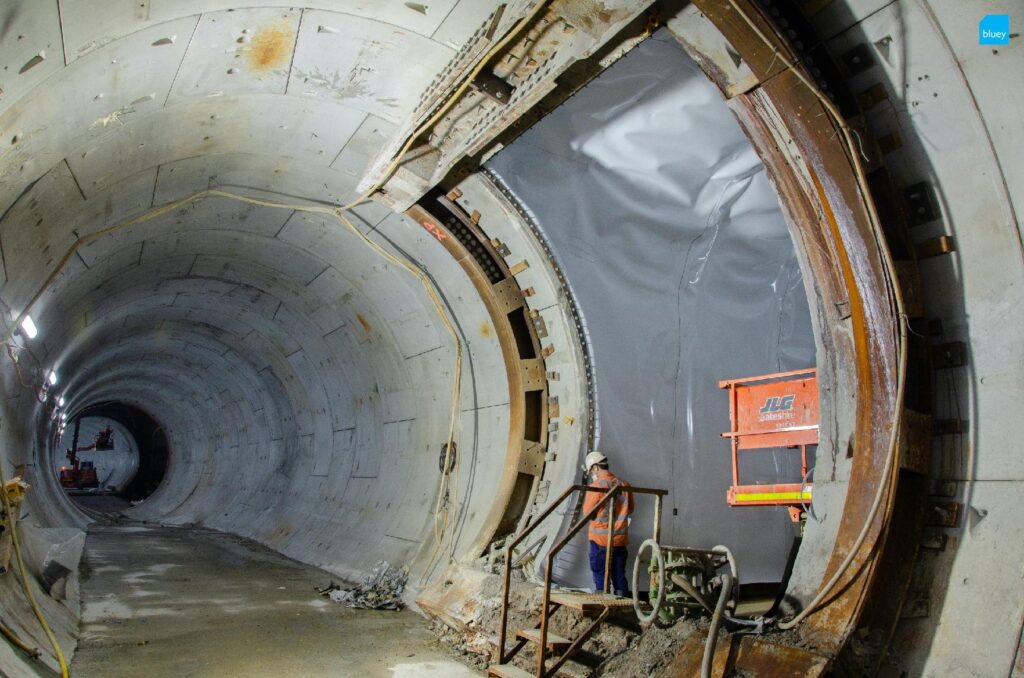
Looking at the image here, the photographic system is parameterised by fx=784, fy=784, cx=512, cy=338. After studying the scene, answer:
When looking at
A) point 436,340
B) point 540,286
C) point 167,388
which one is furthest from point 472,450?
point 167,388

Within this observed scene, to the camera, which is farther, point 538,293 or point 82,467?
point 82,467

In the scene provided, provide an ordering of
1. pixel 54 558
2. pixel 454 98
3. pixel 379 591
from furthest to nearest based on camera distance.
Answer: pixel 379 591 → pixel 54 558 → pixel 454 98

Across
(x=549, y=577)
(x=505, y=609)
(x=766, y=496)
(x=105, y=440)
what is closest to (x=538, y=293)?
(x=549, y=577)

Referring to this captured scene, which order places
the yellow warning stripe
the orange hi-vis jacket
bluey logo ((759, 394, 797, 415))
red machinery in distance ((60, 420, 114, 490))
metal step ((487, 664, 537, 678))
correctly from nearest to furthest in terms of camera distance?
metal step ((487, 664, 537, 678)) < the orange hi-vis jacket < the yellow warning stripe < bluey logo ((759, 394, 797, 415)) < red machinery in distance ((60, 420, 114, 490))

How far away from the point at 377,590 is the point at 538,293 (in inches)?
139

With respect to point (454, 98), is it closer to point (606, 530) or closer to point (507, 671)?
point (606, 530)

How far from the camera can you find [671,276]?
6.77 metres

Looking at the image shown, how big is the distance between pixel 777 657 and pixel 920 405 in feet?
4.50

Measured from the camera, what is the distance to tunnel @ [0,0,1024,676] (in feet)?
11.5

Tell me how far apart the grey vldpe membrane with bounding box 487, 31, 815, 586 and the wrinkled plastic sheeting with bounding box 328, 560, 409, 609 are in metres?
1.97

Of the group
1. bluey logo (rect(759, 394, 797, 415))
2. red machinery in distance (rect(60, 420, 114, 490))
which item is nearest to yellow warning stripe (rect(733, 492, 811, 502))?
bluey logo (rect(759, 394, 797, 415))

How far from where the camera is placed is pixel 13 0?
3000 mm

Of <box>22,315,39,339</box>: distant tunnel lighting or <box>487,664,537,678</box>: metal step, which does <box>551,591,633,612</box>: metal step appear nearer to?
<box>487,664,537,678</box>: metal step

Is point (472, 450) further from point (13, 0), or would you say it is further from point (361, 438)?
point (13, 0)
